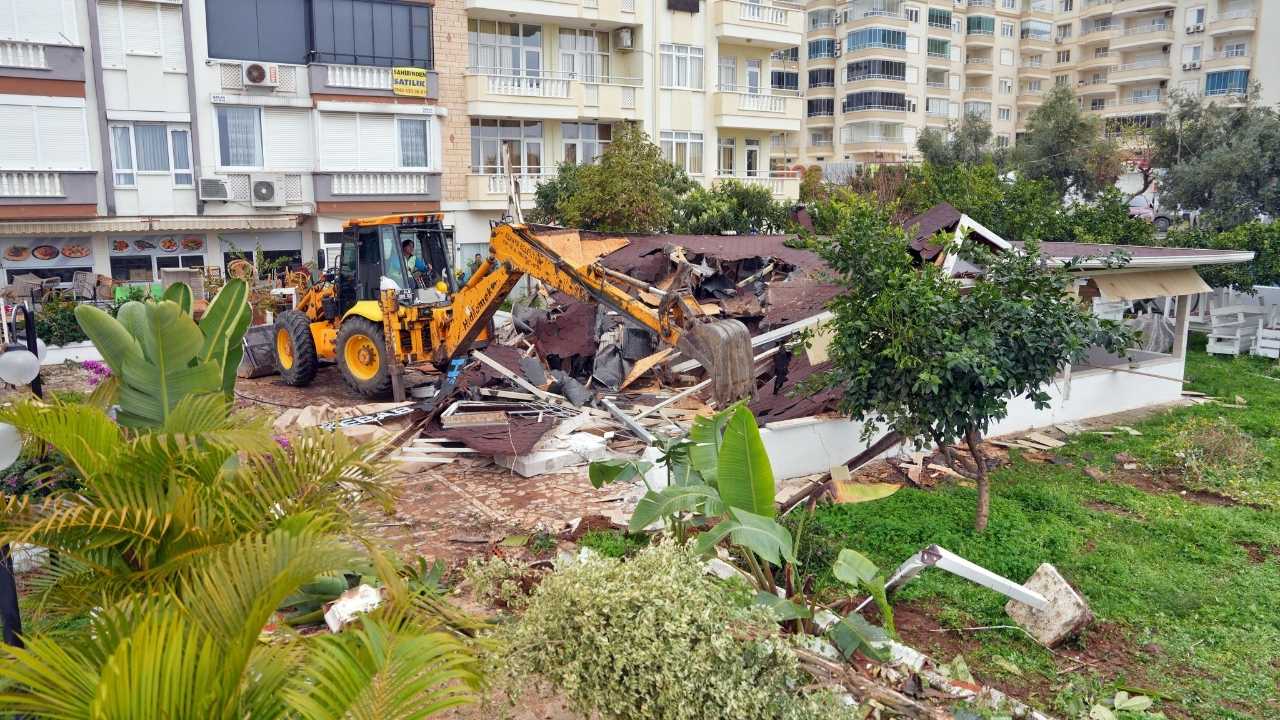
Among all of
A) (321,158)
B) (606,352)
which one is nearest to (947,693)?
(606,352)

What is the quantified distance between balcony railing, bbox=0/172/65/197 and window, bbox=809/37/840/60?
4763 cm

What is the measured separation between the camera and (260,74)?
23.7 metres

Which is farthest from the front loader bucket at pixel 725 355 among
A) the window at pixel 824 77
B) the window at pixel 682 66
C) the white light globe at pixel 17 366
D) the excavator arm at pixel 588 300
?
the window at pixel 824 77

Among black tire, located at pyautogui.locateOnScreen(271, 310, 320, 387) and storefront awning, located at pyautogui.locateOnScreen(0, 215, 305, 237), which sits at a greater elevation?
storefront awning, located at pyautogui.locateOnScreen(0, 215, 305, 237)

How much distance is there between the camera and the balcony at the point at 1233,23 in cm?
5547

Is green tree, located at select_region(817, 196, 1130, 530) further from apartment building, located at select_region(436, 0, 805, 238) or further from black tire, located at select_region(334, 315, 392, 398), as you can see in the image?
apartment building, located at select_region(436, 0, 805, 238)

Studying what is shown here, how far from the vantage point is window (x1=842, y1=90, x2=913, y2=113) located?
57906 millimetres

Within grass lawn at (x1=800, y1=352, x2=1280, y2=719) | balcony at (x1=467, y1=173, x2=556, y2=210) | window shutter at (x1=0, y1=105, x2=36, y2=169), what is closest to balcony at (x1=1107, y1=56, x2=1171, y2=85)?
balcony at (x1=467, y1=173, x2=556, y2=210)

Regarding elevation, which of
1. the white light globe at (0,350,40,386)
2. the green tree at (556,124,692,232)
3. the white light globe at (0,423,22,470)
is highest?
the green tree at (556,124,692,232)

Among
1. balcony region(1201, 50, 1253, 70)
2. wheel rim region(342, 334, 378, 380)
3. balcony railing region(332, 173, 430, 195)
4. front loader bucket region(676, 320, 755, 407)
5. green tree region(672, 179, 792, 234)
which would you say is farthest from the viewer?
balcony region(1201, 50, 1253, 70)

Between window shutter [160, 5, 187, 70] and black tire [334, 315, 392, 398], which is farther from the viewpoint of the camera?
window shutter [160, 5, 187, 70]

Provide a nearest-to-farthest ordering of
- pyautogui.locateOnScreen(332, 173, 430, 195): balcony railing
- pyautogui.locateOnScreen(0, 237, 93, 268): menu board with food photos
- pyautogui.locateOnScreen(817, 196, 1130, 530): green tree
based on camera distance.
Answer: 1. pyautogui.locateOnScreen(817, 196, 1130, 530): green tree
2. pyautogui.locateOnScreen(0, 237, 93, 268): menu board with food photos
3. pyautogui.locateOnScreen(332, 173, 430, 195): balcony railing

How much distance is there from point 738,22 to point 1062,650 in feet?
93.9

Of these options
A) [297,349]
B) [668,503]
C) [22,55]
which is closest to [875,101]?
[22,55]
